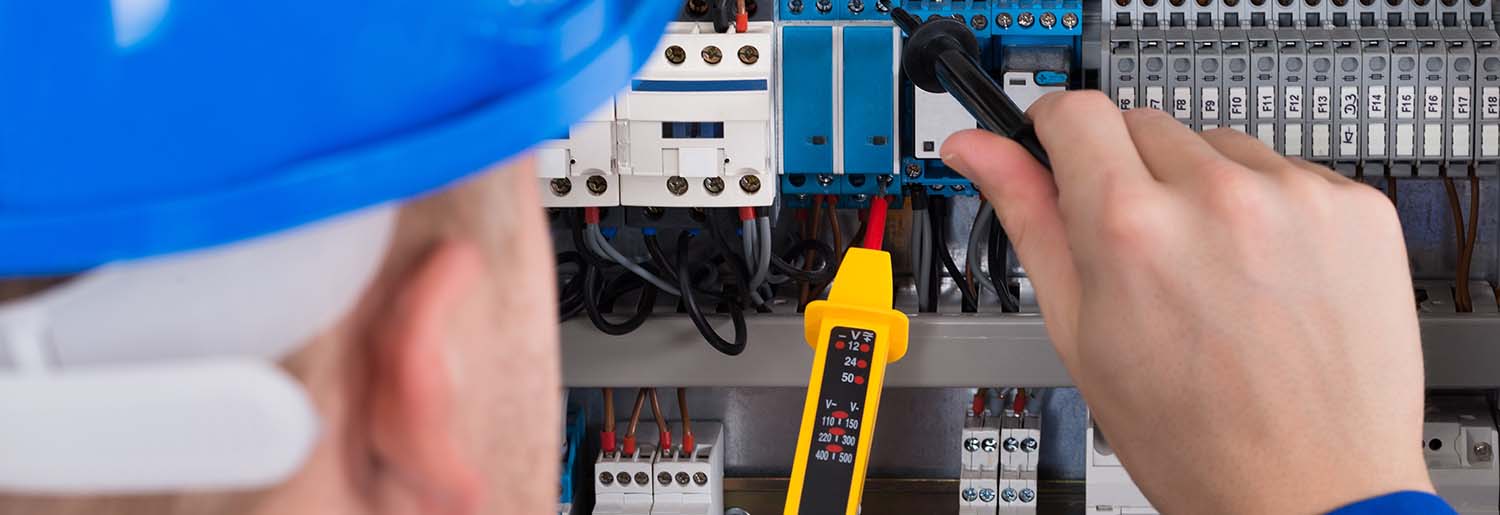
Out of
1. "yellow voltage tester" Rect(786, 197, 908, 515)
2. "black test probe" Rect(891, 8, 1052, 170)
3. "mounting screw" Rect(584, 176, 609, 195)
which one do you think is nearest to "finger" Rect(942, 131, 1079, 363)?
"black test probe" Rect(891, 8, 1052, 170)

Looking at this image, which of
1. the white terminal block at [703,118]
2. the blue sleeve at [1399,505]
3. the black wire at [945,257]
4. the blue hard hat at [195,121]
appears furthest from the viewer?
the black wire at [945,257]

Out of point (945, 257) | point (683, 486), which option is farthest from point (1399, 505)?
point (683, 486)

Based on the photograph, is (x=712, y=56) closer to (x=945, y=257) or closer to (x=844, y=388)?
(x=945, y=257)

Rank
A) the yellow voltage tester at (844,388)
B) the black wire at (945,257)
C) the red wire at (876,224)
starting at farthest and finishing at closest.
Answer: the black wire at (945,257) → the red wire at (876,224) → the yellow voltage tester at (844,388)

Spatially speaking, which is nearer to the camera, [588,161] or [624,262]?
[588,161]

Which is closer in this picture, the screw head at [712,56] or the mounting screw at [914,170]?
the screw head at [712,56]

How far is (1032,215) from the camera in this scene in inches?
27.9

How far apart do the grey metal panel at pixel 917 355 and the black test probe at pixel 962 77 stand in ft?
1.71

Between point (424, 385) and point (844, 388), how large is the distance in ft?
3.40

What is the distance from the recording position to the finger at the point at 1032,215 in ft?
2.24

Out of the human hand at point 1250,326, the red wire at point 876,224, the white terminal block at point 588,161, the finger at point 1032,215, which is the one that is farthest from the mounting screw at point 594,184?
the human hand at point 1250,326

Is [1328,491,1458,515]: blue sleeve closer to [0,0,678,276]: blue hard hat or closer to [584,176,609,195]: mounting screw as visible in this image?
[0,0,678,276]: blue hard hat

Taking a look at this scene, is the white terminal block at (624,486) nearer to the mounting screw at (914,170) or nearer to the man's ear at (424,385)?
the mounting screw at (914,170)

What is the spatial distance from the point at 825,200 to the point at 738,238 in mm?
174
